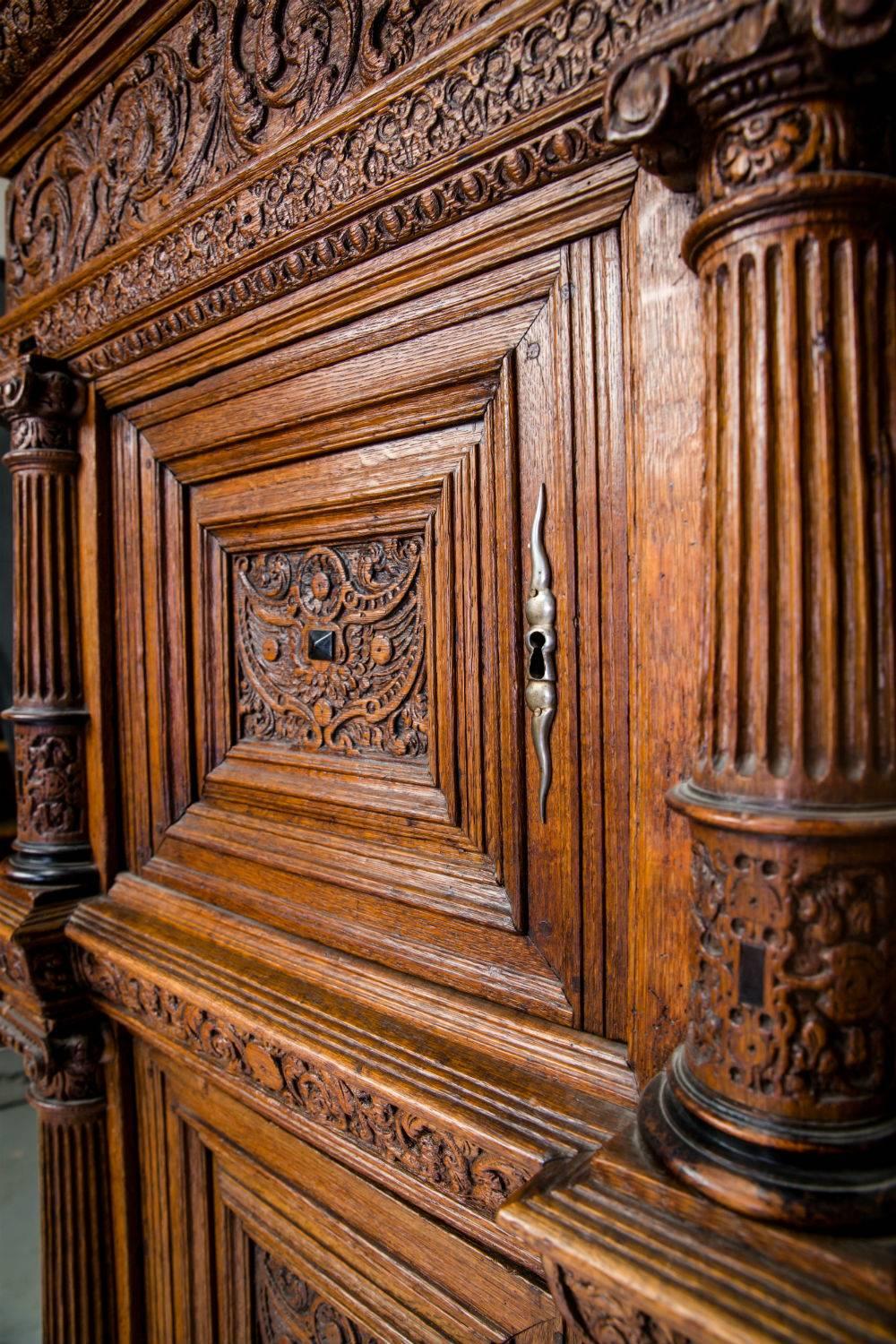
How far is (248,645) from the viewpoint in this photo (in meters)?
0.96

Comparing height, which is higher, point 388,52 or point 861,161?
point 388,52

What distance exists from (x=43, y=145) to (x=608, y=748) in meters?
1.18

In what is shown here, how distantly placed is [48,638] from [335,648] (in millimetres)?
506

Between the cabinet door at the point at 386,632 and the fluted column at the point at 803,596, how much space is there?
7.2 inches

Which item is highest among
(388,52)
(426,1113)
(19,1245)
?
(388,52)

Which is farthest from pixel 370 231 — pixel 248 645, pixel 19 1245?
pixel 19 1245

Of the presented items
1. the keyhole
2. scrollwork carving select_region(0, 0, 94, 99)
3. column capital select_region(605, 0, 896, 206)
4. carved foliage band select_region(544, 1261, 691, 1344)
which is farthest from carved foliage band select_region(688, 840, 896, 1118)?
scrollwork carving select_region(0, 0, 94, 99)

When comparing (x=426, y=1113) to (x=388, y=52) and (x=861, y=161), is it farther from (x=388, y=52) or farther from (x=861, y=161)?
(x=388, y=52)

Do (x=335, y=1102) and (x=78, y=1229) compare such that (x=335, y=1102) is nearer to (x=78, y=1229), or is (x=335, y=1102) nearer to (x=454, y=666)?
(x=454, y=666)

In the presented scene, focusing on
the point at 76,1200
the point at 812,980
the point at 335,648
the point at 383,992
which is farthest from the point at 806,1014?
the point at 76,1200

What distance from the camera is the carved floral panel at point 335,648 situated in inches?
30.8

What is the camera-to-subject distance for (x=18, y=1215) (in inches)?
66.4

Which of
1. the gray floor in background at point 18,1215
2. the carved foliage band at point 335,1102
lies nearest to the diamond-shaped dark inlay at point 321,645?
the carved foliage band at point 335,1102

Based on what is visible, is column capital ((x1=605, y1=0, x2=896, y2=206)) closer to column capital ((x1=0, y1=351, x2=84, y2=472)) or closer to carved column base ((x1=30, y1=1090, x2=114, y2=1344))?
column capital ((x1=0, y1=351, x2=84, y2=472))
